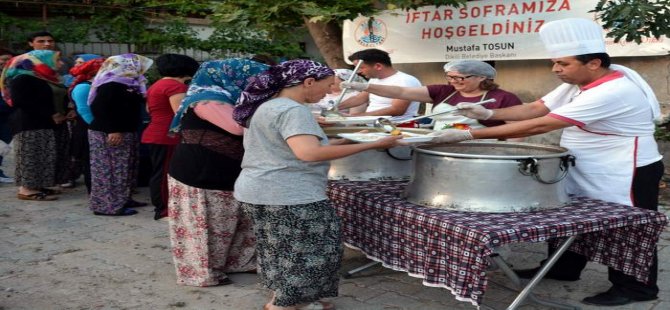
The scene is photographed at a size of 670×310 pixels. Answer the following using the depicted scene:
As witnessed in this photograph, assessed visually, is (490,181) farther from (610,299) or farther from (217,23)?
(217,23)

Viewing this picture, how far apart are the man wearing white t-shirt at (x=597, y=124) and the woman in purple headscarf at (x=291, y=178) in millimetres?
595

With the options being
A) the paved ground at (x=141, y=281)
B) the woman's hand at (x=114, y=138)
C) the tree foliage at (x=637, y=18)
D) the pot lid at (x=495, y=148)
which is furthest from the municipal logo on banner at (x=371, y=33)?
the pot lid at (x=495, y=148)

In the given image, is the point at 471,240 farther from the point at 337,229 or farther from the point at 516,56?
the point at 516,56

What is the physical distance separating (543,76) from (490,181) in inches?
215

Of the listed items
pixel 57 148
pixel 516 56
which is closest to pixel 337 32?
pixel 516 56

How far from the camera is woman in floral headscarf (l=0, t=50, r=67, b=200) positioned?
6.13 metres

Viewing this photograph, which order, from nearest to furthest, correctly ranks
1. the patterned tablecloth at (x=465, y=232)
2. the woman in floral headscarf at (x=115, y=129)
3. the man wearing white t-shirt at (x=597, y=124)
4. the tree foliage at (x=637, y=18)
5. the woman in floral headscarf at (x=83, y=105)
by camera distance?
1. the patterned tablecloth at (x=465, y=232)
2. the man wearing white t-shirt at (x=597, y=124)
3. the tree foliage at (x=637, y=18)
4. the woman in floral headscarf at (x=115, y=129)
5. the woman in floral headscarf at (x=83, y=105)

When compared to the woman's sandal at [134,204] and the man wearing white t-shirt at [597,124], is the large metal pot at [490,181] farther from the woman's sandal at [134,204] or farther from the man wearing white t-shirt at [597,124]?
the woman's sandal at [134,204]

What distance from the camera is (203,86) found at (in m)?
3.68

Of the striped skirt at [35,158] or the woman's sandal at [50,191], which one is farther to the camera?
the woman's sandal at [50,191]

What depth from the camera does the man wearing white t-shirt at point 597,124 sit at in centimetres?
307

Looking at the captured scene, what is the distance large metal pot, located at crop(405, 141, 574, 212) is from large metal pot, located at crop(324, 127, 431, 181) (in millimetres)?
588

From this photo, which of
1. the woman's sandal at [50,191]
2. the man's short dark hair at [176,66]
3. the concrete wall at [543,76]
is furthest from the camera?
the concrete wall at [543,76]

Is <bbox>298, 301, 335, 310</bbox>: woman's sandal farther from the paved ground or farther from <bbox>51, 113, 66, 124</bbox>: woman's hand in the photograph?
<bbox>51, 113, 66, 124</bbox>: woman's hand
